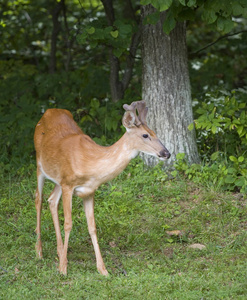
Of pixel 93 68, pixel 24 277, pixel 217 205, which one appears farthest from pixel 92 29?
pixel 93 68

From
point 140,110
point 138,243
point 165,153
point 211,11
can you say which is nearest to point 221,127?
point 211,11

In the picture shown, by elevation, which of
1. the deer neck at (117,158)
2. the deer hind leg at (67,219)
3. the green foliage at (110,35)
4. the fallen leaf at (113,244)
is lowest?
the fallen leaf at (113,244)

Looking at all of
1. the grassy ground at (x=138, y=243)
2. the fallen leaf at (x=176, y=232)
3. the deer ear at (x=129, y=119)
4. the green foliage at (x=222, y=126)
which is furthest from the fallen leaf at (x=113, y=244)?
the green foliage at (x=222, y=126)

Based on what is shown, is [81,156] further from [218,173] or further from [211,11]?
[218,173]

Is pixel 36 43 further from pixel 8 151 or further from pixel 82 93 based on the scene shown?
pixel 8 151

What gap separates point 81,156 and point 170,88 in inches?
97.7

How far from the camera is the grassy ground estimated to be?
462 centimetres

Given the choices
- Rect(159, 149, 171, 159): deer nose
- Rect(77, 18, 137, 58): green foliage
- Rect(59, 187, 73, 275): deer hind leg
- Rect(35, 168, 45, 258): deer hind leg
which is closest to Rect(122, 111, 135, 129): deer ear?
Rect(159, 149, 171, 159): deer nose

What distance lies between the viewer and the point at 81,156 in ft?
16.2

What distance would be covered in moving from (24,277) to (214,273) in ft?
5.78

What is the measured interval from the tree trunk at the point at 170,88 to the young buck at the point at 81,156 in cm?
174

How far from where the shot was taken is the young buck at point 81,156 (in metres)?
4.68

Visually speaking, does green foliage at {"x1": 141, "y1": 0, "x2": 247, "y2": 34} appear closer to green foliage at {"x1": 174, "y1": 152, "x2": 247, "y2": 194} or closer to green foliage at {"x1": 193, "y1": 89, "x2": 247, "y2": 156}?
green foliage at {"x1": 193, "y1": 89, "x2": 247, "y2": 156}

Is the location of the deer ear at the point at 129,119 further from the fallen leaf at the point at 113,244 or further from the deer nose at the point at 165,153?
the fallen leaf at the point at 113,244
